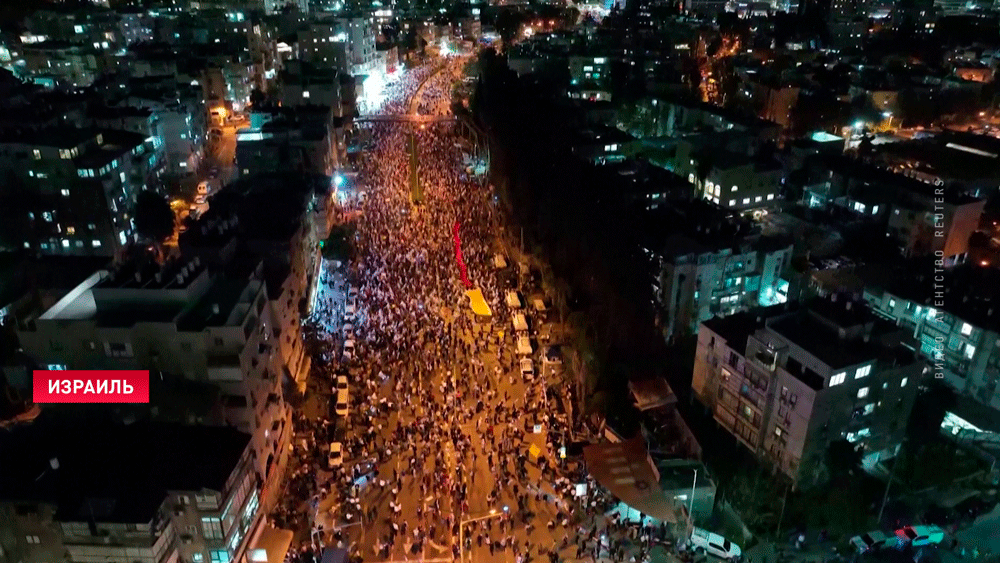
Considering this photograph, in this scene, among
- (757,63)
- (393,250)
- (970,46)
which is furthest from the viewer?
(970,46)

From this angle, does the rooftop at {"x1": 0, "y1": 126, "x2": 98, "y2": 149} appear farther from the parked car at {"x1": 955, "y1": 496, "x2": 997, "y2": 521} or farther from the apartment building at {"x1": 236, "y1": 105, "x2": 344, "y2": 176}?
the parked car at {"x1": 955, "y1": 496, "x2": 997, "y2": 521}

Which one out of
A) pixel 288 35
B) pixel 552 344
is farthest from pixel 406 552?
pixel 288 35

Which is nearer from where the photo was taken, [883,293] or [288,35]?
[883,293]

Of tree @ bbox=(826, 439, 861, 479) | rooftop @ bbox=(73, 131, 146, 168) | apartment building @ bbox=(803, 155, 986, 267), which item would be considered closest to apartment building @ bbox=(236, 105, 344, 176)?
rooftop @ bbox=(73, 131, 146, 168)

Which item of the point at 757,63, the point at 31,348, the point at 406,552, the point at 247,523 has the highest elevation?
the point at 757,63

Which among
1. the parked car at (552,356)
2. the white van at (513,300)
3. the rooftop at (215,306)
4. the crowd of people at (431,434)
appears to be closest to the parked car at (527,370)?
the crowd of people at (431,434)

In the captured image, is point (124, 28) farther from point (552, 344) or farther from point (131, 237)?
point (552, 344)

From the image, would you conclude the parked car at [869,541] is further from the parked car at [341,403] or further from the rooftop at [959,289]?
the parked car at [341,403]

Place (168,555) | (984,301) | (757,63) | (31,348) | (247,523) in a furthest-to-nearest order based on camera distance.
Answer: (757,63)
(984,301)
(31,348)
(247,523)
(168,555)
